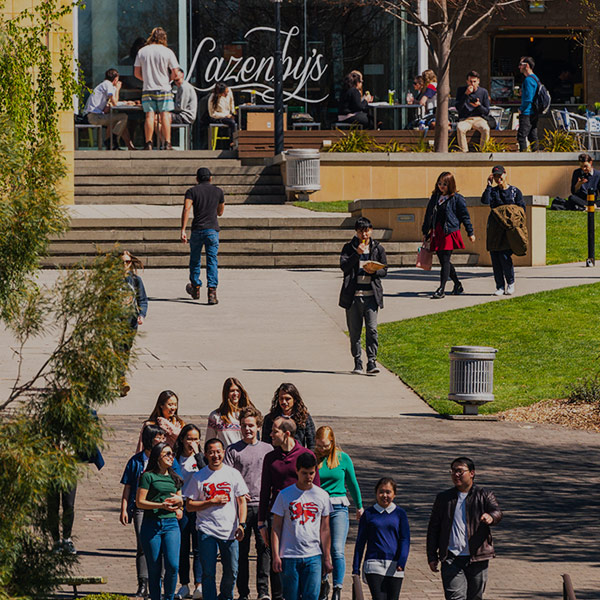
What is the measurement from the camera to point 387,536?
9.27m

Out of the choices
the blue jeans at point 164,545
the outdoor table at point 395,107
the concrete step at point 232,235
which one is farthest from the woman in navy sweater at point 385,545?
the outdoor table at point 395,107

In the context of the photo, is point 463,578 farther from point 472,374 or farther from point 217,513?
point 472,374

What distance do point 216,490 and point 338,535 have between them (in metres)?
0.93

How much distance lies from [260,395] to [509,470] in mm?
3365

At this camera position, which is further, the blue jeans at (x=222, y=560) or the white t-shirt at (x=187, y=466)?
the white t-shirt at (x=187, y=466)

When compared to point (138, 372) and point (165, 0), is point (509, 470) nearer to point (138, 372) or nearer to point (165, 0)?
point (138, 372)

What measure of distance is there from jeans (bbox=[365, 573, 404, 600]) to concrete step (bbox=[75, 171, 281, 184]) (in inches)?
749

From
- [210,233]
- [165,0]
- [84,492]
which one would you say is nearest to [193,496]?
[84,492]

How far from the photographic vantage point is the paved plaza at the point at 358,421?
10602mm

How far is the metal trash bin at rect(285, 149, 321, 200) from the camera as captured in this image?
89.0ft

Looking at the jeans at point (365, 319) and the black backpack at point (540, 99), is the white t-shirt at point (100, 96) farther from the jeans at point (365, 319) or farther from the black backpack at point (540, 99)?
the jeans at point (365, 319)

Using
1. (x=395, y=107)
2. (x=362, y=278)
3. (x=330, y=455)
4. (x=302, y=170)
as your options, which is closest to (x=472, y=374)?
(x=362, y=278)

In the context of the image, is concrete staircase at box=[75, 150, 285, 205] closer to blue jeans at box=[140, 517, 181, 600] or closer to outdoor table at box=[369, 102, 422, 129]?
outdoor table at box=[369, 102, 422, 129]

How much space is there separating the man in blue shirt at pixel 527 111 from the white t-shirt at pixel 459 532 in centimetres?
2074
